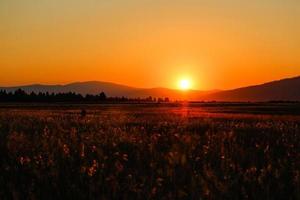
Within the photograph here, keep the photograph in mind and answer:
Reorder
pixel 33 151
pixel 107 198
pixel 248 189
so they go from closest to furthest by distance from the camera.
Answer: pixel 107 198
pixel 248 189
pixel 33 151

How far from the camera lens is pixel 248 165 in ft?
25.5

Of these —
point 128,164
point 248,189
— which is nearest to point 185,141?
point 128,164

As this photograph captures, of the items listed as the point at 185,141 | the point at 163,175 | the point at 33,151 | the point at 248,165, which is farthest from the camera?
the point at 185,141

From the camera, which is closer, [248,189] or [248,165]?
[248,189]

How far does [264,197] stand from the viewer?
5738 millimetres

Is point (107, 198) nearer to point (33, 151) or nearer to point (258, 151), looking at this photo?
point (33, 151)

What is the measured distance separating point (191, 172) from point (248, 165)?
4.37ft

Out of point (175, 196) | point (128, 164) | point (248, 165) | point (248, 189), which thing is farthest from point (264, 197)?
point (128, 164)

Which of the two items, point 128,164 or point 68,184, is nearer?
point 68,184

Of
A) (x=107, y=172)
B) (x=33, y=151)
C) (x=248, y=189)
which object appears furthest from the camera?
(x=33, y=151)

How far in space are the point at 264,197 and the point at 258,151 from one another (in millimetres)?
3670

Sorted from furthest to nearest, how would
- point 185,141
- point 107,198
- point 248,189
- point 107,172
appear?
point 185,141 < point 107,172 < point 248,189 < point 107,198

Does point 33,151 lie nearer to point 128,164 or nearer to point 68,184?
point 128,164

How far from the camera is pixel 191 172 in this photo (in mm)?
6832
